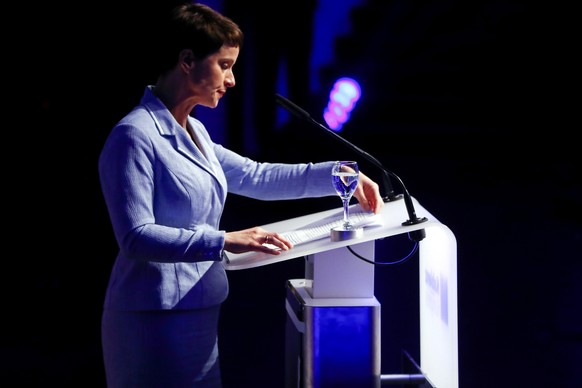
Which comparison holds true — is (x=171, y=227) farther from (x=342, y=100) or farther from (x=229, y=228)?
(x=342, y=100)

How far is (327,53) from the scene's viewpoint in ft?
24.8

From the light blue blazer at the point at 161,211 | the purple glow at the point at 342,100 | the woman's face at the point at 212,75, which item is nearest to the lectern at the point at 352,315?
the light blue blazer at the point at 161,211

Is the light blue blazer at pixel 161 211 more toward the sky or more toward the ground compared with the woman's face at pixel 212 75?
more toward the ground

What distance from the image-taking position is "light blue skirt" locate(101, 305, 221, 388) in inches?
65.4

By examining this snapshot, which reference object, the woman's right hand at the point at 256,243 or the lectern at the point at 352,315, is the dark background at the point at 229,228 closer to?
the woman's right hand at the point at 256,243

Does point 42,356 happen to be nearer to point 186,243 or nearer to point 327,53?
point 186,243

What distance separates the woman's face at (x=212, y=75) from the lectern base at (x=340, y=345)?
1.73ft

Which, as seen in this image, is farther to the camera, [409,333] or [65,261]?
[65,261]

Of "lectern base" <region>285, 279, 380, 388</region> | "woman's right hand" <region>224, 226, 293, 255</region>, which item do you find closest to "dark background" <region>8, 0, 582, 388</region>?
"woman's right hand" <region>224, 226, 293, 255</region>

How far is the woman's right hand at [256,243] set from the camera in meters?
1.57

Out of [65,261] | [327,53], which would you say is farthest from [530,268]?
[327,53]

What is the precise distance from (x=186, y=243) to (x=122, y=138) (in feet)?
0.85

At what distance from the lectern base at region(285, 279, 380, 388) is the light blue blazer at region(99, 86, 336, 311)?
23cm

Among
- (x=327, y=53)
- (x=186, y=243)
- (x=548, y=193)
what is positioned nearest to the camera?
(x=186, y=243)
